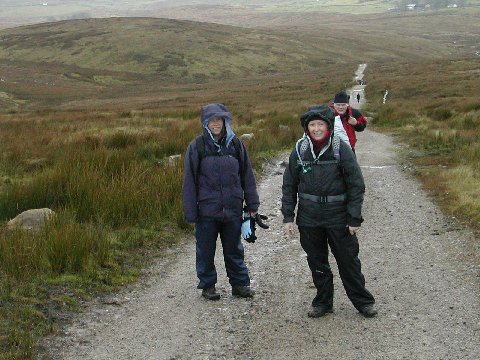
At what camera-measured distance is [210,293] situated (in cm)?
568

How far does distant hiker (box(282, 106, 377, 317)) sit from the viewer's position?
4.74m


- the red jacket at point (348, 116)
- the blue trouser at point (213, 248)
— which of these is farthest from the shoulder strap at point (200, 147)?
the red jacket at point (348, 116)

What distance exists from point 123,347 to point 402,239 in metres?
4.52

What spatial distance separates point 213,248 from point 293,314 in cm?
110

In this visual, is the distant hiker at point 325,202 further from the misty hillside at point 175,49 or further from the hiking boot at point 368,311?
the misty hillside at point 175,49

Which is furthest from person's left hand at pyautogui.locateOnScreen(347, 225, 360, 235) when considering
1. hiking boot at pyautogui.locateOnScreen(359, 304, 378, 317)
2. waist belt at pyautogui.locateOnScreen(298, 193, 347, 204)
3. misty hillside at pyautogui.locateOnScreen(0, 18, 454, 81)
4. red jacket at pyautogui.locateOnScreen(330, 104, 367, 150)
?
misty hillside at pyautogui.locateOnScreen(0, 18, 454, 81)

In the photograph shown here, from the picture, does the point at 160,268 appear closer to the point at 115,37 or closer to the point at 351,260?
the point at 351,260

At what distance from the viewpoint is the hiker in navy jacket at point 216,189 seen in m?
5.38

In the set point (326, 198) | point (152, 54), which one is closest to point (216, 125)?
point (326, 198)

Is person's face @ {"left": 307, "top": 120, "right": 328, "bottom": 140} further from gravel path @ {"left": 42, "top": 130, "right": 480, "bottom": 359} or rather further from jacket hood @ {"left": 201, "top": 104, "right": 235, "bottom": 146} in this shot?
gravel path @ {"left": 42, "top": 130, "right": 480, "bottom": 359}

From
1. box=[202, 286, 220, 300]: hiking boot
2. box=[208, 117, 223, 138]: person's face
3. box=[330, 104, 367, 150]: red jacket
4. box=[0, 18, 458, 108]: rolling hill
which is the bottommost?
box=[0, 18, 458, 108]: rolling hill

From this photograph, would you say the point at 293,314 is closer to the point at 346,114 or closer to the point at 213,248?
the point at 213,248

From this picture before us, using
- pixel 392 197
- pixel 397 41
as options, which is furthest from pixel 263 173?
pixel 397 41

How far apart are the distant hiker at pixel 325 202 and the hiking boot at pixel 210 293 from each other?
1058 mm
